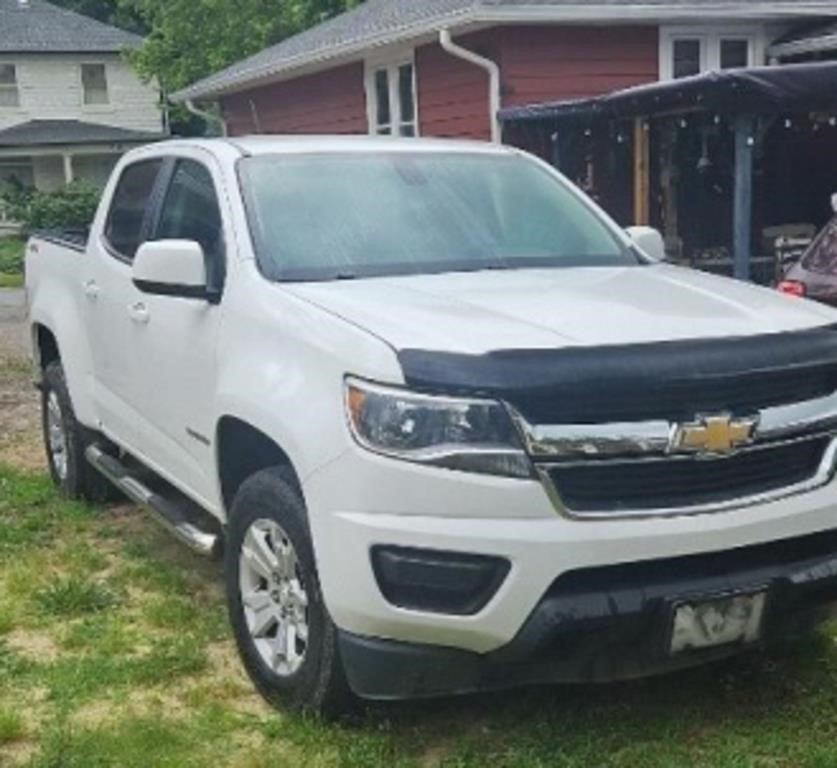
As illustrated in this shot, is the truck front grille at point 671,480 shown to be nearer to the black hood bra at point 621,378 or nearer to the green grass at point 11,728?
the black hood bra at point 621,378

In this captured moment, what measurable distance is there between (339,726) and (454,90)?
12.3m

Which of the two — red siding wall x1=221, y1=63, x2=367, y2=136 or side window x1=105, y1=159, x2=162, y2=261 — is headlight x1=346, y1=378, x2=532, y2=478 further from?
red siding wall x1=221, y1=63, x2=367, y2=136

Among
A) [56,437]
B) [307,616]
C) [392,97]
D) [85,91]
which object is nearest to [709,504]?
[307,616]

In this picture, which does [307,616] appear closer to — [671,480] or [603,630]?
[603,630]

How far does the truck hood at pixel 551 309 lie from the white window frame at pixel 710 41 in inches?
436

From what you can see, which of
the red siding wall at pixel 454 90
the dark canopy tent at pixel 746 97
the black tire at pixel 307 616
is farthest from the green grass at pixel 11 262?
the black tire at pixel 307 616

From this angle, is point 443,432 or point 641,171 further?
point 641,171

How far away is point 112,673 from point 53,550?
162 cm

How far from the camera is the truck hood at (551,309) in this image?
3229 millimetres

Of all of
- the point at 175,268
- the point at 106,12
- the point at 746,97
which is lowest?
the point at 175,268

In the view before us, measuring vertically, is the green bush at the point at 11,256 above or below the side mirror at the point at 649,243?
below

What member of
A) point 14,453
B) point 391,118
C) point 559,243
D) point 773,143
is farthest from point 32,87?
point 559,243

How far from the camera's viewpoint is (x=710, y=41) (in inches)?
582

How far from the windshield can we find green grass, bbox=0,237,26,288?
18641 millimetres
